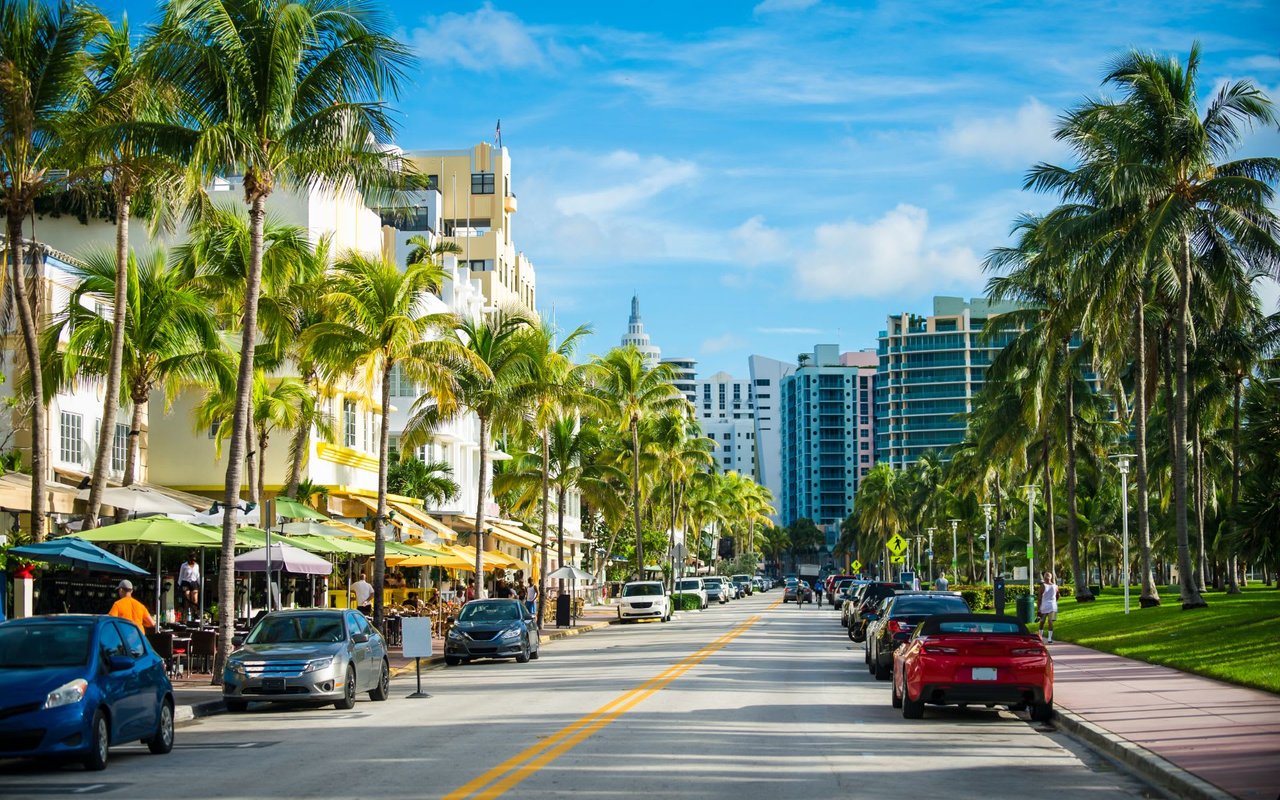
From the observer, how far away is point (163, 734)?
15.4m

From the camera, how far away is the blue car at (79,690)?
13273 millimetres

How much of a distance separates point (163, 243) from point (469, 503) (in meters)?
19.8

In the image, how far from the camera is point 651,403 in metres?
67.6

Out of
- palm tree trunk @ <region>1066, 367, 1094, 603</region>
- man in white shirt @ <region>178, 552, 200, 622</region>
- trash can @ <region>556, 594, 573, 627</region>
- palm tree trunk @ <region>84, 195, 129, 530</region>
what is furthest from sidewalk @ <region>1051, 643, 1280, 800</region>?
palm tree trunk @ <region>1066, 367, 1094, 603</region>

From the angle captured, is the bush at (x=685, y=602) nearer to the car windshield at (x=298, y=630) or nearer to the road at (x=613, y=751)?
the road at (x=613, y=751)

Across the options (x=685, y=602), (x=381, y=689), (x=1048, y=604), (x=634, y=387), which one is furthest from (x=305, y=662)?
(x=685, y=602)

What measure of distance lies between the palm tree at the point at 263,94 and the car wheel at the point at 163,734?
29.4 ft

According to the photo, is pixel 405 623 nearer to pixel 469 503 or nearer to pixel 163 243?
pixel 163 243

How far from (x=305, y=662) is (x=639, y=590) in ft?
130

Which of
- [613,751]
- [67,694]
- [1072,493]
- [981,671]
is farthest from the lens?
[1072,493]

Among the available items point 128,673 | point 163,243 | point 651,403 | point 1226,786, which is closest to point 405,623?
point 128,673

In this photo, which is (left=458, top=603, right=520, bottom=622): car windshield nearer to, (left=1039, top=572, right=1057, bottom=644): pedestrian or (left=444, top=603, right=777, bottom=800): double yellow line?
(left=444, top=603, right=777, bottom=800): double yellow line

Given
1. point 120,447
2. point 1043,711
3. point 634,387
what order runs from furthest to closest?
point 634,387 < point 120,447 < point 1043,711

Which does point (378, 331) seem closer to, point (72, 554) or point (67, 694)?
point (72, 554)
